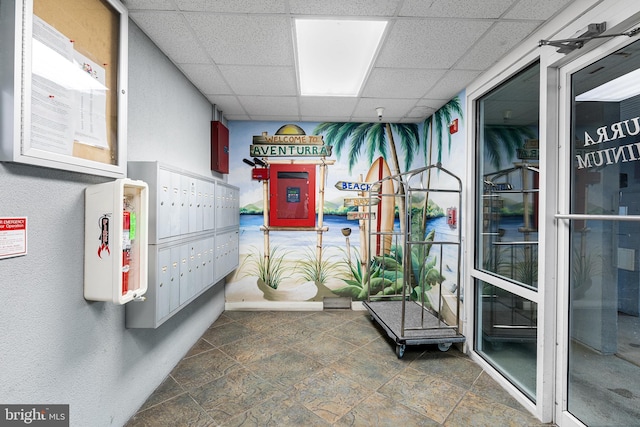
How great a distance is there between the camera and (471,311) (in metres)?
2.83

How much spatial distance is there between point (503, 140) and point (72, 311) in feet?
11.2

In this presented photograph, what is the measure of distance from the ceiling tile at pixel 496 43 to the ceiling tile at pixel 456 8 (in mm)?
175

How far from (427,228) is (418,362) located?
180cm

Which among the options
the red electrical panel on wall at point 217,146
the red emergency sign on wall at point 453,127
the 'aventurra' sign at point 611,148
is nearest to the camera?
the 'aventurra' sign at point 611,148

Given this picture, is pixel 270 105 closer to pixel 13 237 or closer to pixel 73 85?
pixel 73 85

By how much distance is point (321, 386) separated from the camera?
230 centimetres

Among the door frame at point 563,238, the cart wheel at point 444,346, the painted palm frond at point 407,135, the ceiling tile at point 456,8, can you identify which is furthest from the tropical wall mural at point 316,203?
the ceiling tile at point 456,8

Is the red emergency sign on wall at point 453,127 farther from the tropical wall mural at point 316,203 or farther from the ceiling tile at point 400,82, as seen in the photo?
the tropical wall mural at point 316,203

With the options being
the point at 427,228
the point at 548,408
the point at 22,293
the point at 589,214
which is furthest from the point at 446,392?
the point at 22,293

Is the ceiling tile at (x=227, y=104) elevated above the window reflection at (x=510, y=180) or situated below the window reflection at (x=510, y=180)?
above

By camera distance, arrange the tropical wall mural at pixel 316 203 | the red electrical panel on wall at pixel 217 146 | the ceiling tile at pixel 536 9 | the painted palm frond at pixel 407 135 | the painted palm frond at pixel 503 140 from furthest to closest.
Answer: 1. the painted palm frond at pixel 407 135
2. the tropical wall mural at pixel 316 203
3. the red electrical panel on wall at pixel 217 146
4. the painted palm frond at pixel 503 140
5. the ceiling tile at pixel 536 9

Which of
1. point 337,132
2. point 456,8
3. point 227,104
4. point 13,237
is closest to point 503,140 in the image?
point 456,8

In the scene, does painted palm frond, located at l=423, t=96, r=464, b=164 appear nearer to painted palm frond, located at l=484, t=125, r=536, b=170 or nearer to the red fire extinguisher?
Answer: painted palm frond, located at l=484, t=125, r=536, b=170

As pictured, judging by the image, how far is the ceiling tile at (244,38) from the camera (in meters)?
1.91
